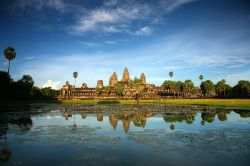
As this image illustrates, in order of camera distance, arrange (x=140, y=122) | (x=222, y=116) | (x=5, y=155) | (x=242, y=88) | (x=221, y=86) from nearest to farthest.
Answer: (x=5, y=155) → (x=140, y=122) → (x=222, y=116) → (x=242, y=88) → (x=221, y=86)

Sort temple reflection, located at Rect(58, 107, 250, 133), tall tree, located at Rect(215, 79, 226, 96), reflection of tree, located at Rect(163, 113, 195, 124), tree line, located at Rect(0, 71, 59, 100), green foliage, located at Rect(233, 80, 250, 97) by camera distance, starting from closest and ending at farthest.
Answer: temple reflection, located at Rect(58, 107, 250, 133) < reflection of tree, located at Rect(163, 113, 195, 124) < tree line, located at Rect(0, 71, 59, 100) < green foliage, located at Rect(233, 80, 250, 97) < tall tree, located at Rect(215, 79, 226, 96)

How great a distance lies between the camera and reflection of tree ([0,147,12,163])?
13.4 meters

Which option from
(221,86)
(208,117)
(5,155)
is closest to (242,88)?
(221,86)

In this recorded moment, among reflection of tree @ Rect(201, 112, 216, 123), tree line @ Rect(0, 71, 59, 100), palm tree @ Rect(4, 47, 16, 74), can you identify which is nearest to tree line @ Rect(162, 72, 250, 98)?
tree line @ Rect(0, 71, 59, 100)

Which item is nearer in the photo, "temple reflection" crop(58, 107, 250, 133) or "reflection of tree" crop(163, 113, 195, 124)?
"temple reflection" crop(58, 107, 250, 133)

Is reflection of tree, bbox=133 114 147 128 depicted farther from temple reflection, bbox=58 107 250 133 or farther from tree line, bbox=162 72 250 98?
tree line, bbox=162 72 250 98

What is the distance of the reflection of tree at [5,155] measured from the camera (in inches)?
526

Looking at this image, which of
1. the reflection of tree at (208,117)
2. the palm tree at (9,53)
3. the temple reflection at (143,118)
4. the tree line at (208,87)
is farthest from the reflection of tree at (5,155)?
the tree line at (208,87)

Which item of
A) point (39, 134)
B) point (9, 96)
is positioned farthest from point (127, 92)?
point (39, 134)

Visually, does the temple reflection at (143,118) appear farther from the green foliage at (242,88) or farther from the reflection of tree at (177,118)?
the green foliage at (242,88)

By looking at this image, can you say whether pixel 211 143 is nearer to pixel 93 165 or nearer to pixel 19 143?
pixel 93 165

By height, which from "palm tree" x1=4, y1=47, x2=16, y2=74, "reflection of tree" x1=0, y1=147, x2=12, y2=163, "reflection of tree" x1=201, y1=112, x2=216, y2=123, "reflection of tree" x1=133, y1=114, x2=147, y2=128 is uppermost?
"palm tree" x1=4, y1=47, x2=16, y2=74

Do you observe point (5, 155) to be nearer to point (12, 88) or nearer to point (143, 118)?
point (143, 118)

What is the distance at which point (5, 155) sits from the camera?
47.3 feet
